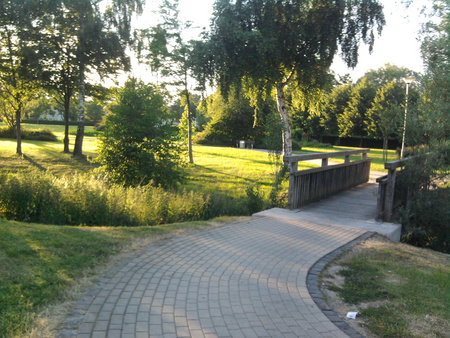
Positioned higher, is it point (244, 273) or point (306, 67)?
point (306, 67)

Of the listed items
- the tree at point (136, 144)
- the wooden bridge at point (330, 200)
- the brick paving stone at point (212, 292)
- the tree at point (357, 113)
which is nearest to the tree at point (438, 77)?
the wooden bridge at point (330, 200)

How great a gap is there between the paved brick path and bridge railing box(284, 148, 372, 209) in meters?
2.92

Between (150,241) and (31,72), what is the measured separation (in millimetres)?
20464

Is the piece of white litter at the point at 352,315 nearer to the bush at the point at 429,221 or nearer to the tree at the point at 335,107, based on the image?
the bush at the point at 429,221

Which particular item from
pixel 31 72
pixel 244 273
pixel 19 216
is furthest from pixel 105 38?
pixel 244 273

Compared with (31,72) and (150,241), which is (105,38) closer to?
(31,72)

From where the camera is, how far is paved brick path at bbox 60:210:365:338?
12.6 ft

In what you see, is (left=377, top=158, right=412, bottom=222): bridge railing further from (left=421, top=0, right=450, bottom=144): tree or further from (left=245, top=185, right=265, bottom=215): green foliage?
(left=245, top=185, right=265, bottom=215): green foliage

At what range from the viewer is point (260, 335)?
3.79 metres

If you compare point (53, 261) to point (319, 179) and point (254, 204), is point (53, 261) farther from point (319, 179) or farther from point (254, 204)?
point (319, 179)

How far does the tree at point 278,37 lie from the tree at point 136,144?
4.44m

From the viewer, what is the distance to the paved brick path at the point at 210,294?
151 inches

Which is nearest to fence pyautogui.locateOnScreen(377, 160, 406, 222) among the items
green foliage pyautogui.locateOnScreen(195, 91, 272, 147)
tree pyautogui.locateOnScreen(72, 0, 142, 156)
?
tree pyautogui.locateOnScreen(72, 0, 142, 156)

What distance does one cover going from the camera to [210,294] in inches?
184
